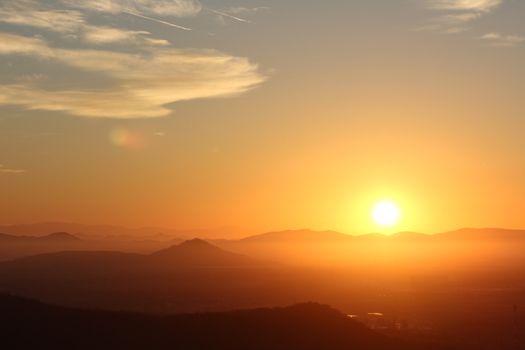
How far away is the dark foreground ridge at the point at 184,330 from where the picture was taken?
50.0 meters

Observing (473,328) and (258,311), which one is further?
(473,328)

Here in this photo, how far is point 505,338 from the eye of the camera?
8238cm

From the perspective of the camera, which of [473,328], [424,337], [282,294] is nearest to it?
[424,337]

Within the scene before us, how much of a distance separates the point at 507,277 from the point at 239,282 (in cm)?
7843

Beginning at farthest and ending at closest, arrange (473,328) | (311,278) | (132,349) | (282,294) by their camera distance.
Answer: (311,278) < (282,294) < (473,328) < (132,349)

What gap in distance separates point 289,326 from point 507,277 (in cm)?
14416

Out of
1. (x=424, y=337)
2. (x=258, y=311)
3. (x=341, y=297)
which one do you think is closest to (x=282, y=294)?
(x=341, y=297)

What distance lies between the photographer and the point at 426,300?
432ft

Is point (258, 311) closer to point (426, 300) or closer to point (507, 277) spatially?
point (426, 300)

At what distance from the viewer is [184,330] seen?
52.6m

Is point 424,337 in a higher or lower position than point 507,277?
lower

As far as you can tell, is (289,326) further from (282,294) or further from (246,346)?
(282,294)

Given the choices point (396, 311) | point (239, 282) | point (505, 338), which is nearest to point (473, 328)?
point (505, 338)

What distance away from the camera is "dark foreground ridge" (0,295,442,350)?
164ft
